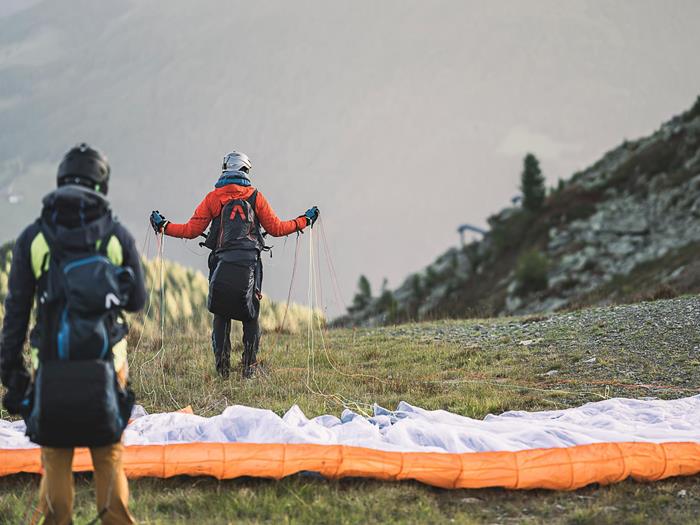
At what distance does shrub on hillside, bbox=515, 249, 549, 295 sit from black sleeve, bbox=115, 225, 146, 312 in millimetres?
40049

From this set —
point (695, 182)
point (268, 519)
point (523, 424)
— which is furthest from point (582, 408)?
point (695, 182)

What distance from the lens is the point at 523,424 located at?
5.99 meters

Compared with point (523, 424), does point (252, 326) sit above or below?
above

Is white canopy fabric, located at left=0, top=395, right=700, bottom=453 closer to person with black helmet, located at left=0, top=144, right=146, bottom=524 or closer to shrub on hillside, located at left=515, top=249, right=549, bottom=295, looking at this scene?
person with black helmet, located at left=0, top=144, right=146, bottom=524

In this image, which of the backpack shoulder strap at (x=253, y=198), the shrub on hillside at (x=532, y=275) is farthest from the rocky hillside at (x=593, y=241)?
the backpack shoulder strap at (x=253, y=198)

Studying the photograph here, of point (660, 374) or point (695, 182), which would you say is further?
point (695, 182)

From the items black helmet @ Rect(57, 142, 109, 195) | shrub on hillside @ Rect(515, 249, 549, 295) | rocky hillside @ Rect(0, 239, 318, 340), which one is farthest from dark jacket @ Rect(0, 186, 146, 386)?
shrub on hillside @ Rect(515, 249, 549, 295)

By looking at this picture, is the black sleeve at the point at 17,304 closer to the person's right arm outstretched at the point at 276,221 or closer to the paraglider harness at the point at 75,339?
the paraglider harness at the point at 75,339

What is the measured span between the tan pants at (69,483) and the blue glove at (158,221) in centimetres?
507

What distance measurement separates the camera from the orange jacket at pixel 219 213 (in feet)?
27.6

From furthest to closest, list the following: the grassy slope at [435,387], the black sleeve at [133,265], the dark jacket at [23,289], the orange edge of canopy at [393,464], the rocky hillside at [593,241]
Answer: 1. the rocky hillside at [593,241]
2. the orange edge of canopy at [393,464]
3. the grassy slope at [435,387]
4. the black sleeve at [133,265]
5. the dark jacket at [23,289]

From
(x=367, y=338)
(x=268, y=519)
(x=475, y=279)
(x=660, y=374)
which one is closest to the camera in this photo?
(x=268, y=519)

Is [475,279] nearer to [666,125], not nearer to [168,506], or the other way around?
[666,125]

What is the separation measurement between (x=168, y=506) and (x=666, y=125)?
5993 centimetres
